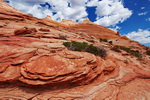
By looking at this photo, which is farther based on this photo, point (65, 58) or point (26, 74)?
point (65, 58)

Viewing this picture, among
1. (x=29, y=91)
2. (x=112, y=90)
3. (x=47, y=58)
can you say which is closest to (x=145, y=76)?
(x=112, y=90)

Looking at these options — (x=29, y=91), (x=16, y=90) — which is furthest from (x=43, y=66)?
(x=16, y=90)

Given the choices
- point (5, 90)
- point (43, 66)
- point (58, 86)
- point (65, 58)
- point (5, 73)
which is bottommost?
point (5, 90)

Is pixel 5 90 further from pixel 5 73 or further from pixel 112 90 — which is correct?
pixel 112 90

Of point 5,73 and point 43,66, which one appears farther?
point 43,66

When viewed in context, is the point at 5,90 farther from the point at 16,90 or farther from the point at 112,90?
the point at 112,90

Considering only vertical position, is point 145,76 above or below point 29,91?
above

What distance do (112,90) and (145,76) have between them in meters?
4.84

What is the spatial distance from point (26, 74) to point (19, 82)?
1.90ft

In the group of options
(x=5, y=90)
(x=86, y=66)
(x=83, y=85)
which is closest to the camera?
(x=5, y=90)

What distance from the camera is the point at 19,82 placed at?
182 inches

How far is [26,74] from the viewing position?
460 centimetres

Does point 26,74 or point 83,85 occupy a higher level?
point 26,74

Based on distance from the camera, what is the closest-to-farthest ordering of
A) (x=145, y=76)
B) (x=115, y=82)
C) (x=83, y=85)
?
(x=83, y=85) < (x=115, y=82) < (x=145, y=76)
